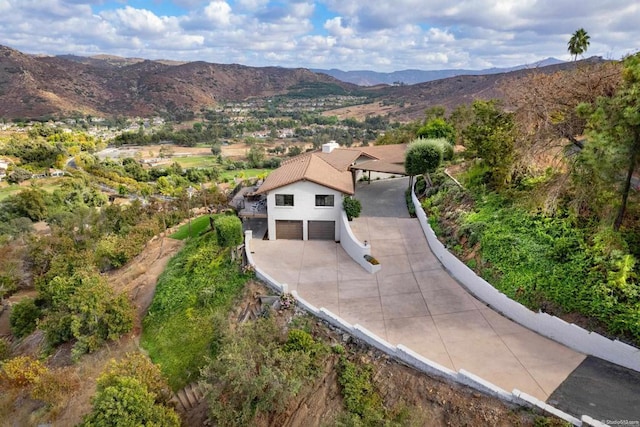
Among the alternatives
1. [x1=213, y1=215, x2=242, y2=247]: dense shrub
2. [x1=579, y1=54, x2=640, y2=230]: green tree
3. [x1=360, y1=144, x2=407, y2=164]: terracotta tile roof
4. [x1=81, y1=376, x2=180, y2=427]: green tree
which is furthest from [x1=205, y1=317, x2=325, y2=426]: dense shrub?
[x1=360, y1=144, x2=407, y2=164]: terracotta tile roof

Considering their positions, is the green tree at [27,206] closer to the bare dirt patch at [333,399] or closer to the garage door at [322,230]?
the bare dirt patch at [333,399]

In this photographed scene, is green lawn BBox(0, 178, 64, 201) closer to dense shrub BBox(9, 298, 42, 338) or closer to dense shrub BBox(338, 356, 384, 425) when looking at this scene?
dense shrub BBox(9, 298, 42, 338)

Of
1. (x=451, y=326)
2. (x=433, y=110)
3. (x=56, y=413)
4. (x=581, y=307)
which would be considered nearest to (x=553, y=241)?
(x=581, y=307)

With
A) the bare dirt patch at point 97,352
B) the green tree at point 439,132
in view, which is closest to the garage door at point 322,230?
the bare dirt patch at point 97,352

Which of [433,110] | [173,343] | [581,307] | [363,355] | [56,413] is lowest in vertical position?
[56,413]

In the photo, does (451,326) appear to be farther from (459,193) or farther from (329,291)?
(459,193)

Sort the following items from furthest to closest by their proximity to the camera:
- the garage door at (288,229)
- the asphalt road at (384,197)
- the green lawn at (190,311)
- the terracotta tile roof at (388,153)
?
the terracotta tile roof at (388,153) < the asphalt road at (384,197) < the garage door at (288,229) < the green lawn at (190,311)
